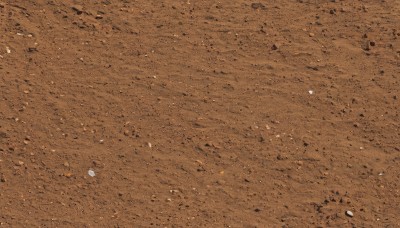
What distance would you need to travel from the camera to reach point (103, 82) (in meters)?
7.04

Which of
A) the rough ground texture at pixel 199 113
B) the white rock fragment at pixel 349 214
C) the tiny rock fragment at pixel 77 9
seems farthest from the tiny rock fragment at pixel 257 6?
the white rock fragment at pixel 349 214

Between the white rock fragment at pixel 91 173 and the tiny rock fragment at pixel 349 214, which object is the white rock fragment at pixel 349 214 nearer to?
the tiny rock fragment at pixel 349 214

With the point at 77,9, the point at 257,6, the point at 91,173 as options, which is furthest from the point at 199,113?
the point at 77,9

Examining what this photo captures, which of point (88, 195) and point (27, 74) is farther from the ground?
point (27, 74)

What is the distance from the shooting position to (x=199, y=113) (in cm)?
689

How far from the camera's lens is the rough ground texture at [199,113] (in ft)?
20.7

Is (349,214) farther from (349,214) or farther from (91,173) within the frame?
(91,173)

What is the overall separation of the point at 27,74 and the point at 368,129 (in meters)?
3.14

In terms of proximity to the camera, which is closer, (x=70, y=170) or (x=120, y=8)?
(x=70, y=170)

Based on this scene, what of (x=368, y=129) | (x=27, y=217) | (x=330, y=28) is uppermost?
(x=330, y=28)

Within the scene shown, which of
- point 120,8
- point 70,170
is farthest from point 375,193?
point 120,8

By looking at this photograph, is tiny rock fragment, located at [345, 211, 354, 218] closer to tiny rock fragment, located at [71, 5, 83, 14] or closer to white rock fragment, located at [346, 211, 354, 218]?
white rock fragment, located at [346, 211, 354, 218]

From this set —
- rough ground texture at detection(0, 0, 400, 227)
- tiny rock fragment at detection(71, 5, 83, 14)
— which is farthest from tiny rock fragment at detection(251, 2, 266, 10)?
tiny rock fragment at detection(71, 5, 83, 14)

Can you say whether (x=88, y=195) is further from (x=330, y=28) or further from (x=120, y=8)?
(x=330, y=28)
